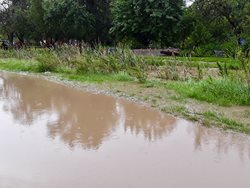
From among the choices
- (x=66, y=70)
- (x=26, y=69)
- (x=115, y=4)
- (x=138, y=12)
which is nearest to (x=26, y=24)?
(x=115, y=4)

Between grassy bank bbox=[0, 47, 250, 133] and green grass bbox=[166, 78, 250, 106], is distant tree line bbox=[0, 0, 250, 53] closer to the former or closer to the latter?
grassy bank bbox=[0, 47, 250, 133]

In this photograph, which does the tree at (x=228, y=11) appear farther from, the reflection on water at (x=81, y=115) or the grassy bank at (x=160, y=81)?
the reflection on water at (x=81, y=115)

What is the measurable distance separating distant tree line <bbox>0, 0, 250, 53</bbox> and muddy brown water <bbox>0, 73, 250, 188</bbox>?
15993 millimetres

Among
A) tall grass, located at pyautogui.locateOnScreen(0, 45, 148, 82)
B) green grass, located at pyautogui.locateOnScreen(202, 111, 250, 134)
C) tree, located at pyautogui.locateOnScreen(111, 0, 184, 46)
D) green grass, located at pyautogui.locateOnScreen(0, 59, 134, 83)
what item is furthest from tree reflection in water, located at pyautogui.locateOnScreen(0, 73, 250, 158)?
tree, located at pyautogui.locateOnScreen(111, 0, 184, 46)

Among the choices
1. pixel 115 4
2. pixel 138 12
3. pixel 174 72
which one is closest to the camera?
pixel 174 72

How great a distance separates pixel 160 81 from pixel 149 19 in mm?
14500

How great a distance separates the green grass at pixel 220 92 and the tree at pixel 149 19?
15822 millimetres

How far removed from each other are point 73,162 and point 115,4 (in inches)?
962

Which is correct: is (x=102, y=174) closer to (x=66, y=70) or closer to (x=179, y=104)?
(x=179, y=104)

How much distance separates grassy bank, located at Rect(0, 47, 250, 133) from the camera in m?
9.62

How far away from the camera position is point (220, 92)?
1097 cm

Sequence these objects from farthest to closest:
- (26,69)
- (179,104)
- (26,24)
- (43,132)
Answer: (26,24), (26,69), (179,104), (43,132)

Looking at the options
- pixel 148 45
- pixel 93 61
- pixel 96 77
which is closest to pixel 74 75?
pixel 93 61

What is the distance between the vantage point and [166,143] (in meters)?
7.35
